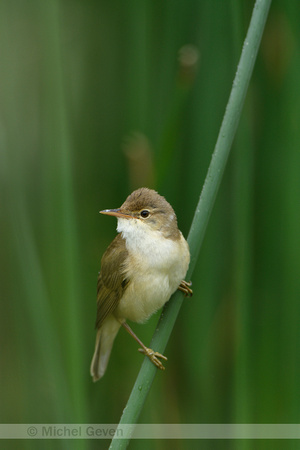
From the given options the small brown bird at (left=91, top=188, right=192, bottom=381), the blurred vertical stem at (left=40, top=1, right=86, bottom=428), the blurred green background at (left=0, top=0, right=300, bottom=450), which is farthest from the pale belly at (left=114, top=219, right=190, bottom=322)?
the blurred vertical stem at (left=40, top=1, right=86, bottom=428)

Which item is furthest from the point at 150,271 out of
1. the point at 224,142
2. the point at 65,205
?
the point at 224,142

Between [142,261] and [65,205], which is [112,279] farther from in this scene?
[65,205]

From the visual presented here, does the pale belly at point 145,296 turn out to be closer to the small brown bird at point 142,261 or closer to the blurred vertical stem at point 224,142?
the small brown bird at point 142,261

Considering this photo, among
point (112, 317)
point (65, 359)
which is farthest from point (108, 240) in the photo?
point (65, 359)

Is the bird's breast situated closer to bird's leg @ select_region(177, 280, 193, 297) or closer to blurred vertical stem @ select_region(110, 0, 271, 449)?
bird's leg @ select_region(177, 280, 193, 297)

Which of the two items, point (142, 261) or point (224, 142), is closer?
point (224, 142)

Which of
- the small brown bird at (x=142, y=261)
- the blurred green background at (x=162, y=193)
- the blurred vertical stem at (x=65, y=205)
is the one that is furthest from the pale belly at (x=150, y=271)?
the blurred vertical stem at (x=65, y=205)

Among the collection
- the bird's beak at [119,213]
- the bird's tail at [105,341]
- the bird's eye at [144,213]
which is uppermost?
the bird's beak at [119,213]
